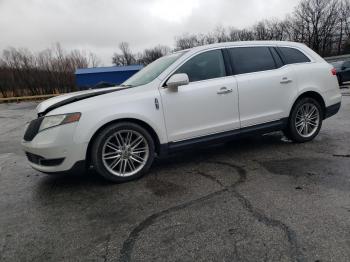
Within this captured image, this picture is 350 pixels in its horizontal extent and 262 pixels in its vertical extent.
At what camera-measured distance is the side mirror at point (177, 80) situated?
406 centimetres

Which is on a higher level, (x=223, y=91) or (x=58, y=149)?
(x=223, y=91)

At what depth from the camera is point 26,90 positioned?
3706 cm

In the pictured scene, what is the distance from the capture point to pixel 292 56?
5.24 m

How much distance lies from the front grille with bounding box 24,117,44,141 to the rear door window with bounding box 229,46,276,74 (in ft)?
9.23

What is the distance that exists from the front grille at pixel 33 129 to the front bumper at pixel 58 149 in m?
0.08

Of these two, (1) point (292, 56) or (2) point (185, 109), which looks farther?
(1) point (292, 56)

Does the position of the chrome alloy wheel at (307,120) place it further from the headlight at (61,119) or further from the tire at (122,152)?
the headlight at (61,119)

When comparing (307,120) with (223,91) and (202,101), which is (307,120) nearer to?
(223,91)

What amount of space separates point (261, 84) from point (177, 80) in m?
1.47

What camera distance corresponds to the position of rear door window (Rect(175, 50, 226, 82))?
4407 mm

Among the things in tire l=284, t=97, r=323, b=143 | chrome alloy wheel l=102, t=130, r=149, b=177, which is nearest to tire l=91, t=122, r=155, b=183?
chrome alloy wheel l=102, t=130, r=149, b=177

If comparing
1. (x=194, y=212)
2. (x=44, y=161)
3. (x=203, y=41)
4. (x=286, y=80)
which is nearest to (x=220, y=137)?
(x=286, y=80)

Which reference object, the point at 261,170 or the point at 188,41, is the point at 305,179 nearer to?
the point at 261,170

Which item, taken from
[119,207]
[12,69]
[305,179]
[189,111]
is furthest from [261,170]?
[12,69]
